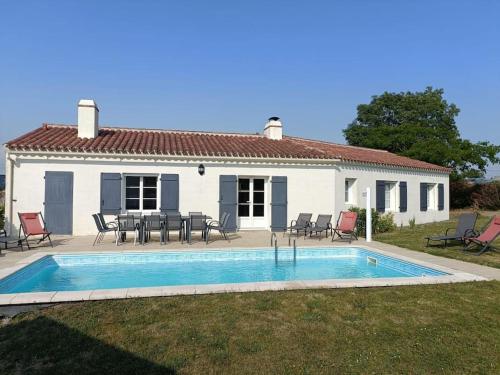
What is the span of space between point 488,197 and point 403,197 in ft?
37.8

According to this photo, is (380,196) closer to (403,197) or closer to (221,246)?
(403,197)

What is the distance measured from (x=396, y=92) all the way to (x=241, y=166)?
29051 millimetres

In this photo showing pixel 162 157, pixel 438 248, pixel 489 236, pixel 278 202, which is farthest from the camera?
pixel 278 202

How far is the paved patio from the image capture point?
732 cm

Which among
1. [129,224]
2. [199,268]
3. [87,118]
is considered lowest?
[199,268]

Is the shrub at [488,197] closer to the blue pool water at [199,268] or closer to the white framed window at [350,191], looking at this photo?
the white framed window at [350,191]

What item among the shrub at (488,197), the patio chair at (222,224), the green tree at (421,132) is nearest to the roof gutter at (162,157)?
the patio chair at (222,224)

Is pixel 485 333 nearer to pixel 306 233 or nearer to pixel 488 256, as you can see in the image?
pixel 488 256

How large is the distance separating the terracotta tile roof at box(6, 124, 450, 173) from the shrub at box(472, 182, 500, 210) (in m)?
10.5

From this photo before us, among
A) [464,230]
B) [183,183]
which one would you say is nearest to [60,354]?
[183,183]

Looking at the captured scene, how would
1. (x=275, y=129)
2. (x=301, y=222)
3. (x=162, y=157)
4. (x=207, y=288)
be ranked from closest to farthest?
(x=207, y=288) → (x=162, y=157) → (x=301, y=222) → (x=275, y=129)

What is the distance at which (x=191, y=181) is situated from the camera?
1280 centimetres

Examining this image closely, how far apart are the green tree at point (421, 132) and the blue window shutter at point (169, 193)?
1951cm

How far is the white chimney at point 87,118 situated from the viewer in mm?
13477
